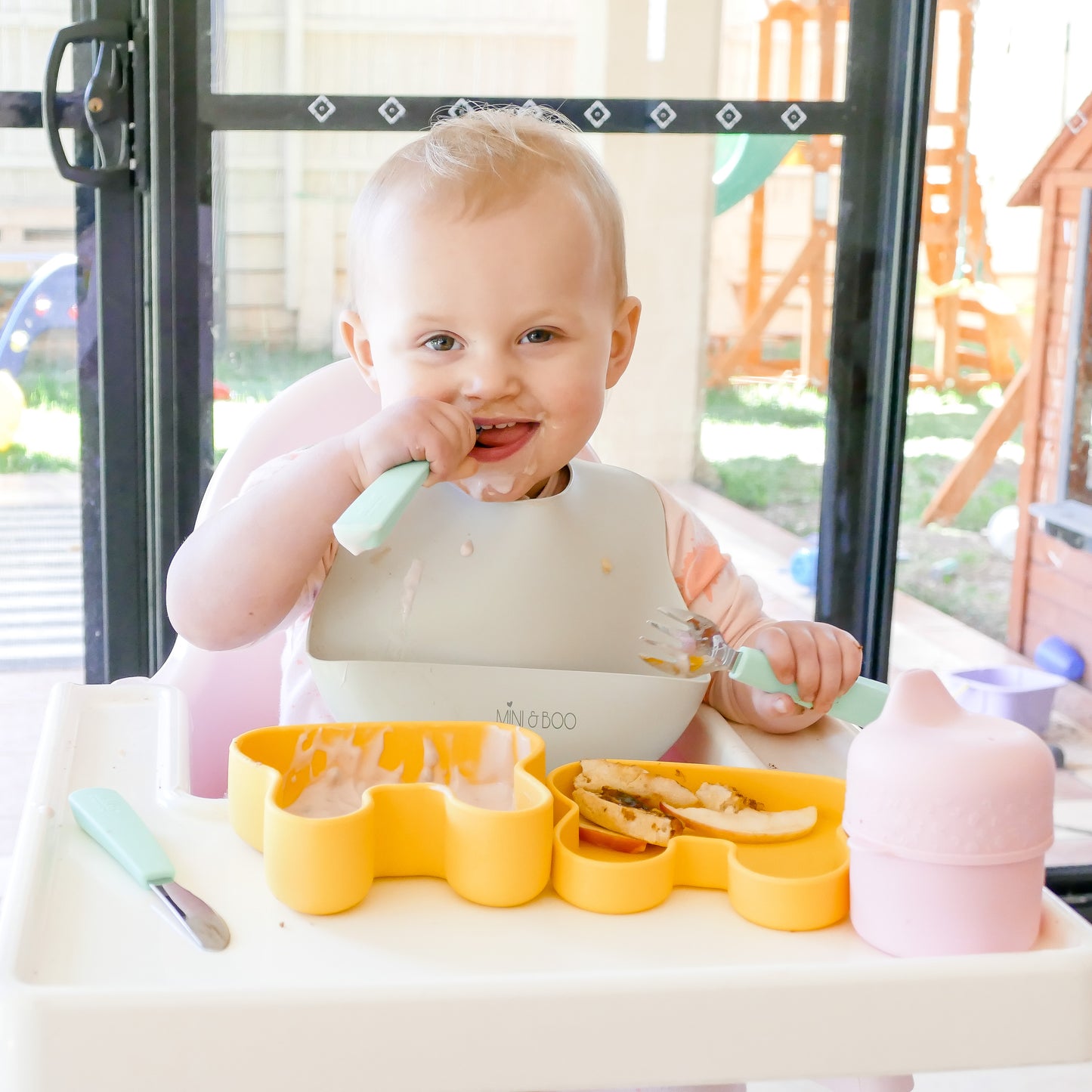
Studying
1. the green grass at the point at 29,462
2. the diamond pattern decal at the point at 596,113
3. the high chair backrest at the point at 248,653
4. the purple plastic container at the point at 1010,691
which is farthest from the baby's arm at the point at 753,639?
the purple plastic container at the point at 1010,691

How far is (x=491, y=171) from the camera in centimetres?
103

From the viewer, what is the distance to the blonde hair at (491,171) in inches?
40.2

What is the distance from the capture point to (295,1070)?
59cm

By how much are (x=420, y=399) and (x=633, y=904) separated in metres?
0.42

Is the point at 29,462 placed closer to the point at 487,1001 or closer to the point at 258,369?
the point at 258,369

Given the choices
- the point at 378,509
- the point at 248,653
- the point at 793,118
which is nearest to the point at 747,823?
the point at 378,509

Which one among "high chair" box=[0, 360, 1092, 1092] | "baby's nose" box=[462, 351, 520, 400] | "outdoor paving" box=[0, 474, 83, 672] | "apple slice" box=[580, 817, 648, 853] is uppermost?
"baby's nose" box=[462, 351, 520, 400]

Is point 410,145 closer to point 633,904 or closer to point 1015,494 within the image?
point 633,904

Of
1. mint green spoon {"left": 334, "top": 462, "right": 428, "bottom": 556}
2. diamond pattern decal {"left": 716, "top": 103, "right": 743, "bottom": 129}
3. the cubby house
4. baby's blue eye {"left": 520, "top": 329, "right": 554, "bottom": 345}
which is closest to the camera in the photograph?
mint green spoon {"left": 334, "top": 462, "right": 428, "bottom": 556}

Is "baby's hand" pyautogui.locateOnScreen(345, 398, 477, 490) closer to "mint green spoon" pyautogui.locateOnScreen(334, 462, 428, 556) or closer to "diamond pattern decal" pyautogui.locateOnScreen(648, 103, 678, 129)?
"mint green spoon" pyautogui.locateOnScreen(334, 462, 428, 556)

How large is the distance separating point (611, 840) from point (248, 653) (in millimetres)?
660

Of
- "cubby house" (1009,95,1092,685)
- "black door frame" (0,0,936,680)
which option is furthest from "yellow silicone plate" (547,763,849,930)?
"cubby house" (1009,95,1092,685)

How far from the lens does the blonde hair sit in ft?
3.35

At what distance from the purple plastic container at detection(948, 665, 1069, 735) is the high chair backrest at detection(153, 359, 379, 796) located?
1.44 metres
